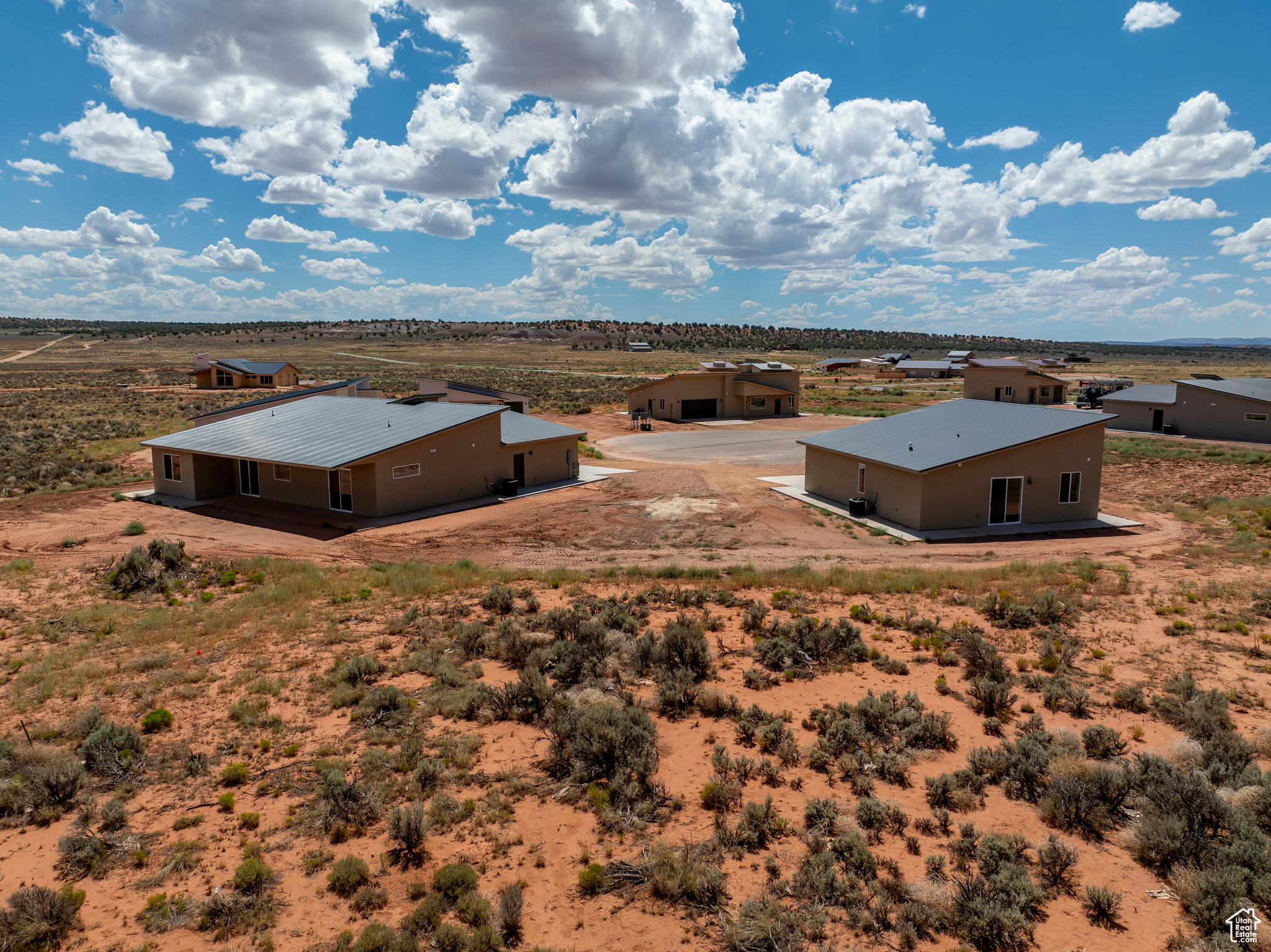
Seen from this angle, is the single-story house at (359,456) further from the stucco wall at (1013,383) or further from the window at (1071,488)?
the stucco wall at (1013,383)

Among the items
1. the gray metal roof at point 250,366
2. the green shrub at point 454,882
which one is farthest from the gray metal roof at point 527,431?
the gray metal roof at point 250,366

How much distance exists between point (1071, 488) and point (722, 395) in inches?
1577

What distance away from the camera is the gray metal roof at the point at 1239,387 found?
48.0 meters

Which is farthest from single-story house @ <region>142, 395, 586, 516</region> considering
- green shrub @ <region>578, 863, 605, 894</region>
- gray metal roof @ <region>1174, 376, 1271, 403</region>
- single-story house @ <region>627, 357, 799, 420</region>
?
gray metal roof @ <region>1174, 376, 1271, 403</region>

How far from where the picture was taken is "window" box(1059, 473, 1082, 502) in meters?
27.3

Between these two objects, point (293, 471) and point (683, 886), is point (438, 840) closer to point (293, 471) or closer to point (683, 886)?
point (683, 886)

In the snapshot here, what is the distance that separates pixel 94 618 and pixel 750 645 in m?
14.6

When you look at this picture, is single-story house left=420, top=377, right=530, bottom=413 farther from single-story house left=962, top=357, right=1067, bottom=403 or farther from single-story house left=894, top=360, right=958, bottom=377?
single-story house left=894, top=360, right=958, bottom=377

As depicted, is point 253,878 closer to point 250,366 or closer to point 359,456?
point 359,456

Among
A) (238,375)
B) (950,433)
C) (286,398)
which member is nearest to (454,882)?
(950,433)

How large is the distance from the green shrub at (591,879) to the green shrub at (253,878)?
344cm

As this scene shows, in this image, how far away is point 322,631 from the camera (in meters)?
15.3

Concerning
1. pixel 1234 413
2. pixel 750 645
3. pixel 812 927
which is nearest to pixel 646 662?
pixel 750 645

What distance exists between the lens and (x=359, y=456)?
86.7 ft
